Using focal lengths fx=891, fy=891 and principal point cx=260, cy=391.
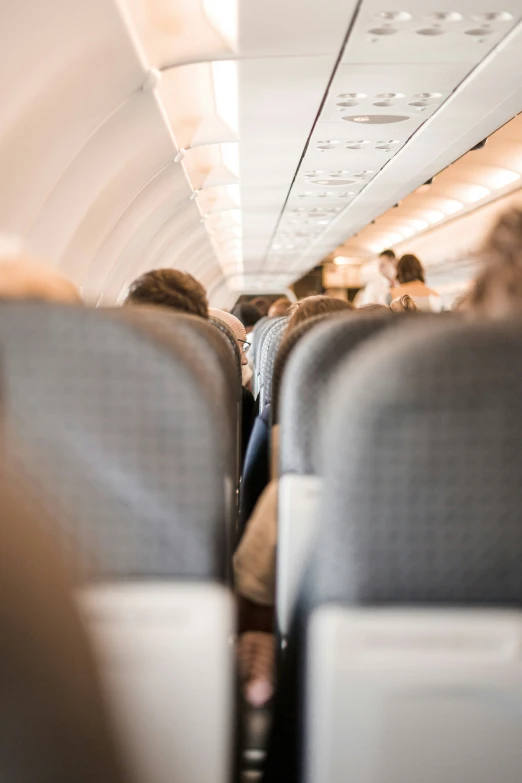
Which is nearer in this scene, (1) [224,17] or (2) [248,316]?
(1) [224,17]

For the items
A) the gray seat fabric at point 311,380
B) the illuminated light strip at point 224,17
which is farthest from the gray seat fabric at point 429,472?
the illuminated light strip at point 224,17

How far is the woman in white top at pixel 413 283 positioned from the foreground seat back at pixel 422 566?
Answer: 5.47 meters

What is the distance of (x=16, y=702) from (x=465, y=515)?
0.77 meters

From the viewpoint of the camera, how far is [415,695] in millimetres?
1559

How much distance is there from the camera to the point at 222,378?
168 cm

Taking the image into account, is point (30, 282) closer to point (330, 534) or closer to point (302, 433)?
point (302, 433)

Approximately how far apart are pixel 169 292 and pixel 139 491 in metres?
1.71

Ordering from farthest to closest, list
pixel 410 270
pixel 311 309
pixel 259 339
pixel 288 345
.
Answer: pixel 410 270
pixel 259 339
pixel 311 309
pixel 288 345

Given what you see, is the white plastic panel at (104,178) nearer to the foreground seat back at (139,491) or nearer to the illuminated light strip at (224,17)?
the illuminated light strip at (224,17)

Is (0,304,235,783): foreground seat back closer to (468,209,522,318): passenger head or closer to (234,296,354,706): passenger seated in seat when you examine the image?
(234,296,354,706): passenger seated in seat

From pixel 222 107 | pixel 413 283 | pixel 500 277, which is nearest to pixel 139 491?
pixel 500 277

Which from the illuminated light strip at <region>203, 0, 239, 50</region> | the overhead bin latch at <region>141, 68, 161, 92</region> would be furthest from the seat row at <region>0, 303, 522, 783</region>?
the overhead bin latch at <region>141, 68, 161, 92</region>

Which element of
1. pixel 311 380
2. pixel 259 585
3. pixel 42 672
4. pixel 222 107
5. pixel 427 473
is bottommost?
pixel 259 585

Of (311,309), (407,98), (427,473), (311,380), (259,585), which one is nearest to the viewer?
(427,473)
